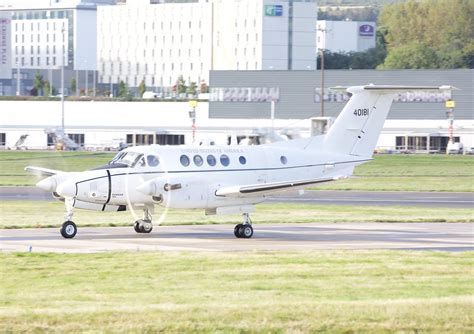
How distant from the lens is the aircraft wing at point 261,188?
103 ft

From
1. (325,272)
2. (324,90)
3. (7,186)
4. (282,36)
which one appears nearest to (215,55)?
(282,36)

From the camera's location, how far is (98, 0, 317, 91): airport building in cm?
13700

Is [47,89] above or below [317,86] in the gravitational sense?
below

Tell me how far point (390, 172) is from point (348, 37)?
96164 millimetres

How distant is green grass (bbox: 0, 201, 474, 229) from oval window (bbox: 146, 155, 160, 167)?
4215 mm

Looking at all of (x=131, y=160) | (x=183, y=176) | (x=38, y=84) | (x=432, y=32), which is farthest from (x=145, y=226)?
(x=432, y=32)

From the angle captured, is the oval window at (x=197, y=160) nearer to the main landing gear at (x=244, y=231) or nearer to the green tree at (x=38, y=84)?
the main landing gear at (x=244, y=231)

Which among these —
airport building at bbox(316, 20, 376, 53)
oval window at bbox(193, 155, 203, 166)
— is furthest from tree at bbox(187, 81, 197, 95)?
oval window at bbox(193, 155, 203, 166)

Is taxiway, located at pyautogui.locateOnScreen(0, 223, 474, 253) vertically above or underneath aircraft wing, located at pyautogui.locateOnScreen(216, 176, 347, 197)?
underneath

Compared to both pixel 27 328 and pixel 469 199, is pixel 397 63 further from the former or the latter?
pixel 27 328

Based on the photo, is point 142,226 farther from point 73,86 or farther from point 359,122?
point 73,86

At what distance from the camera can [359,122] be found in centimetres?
3497

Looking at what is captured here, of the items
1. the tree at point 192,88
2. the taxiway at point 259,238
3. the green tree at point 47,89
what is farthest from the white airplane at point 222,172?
the green tree at point 47,89

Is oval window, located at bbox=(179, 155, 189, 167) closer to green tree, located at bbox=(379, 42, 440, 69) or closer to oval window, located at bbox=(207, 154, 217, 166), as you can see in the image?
oval window, located at bbox=(207, 154, 217, 166)
